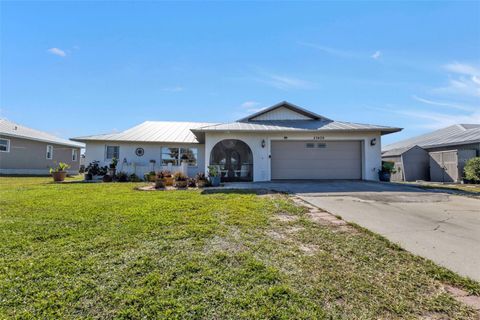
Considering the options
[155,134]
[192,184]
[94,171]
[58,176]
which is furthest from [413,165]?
[58,176]

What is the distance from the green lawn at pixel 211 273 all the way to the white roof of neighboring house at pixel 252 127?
8.31m

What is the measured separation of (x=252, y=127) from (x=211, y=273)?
1001 centimetres

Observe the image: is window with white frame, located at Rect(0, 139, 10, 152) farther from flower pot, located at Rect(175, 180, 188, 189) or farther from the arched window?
flower pot, located at Rect(175, 180, 188, 189)

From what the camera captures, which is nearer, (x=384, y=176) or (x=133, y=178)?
(x=384, y=176)

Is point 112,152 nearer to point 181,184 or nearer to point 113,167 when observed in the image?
point 113,167

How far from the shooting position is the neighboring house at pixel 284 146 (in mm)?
12028

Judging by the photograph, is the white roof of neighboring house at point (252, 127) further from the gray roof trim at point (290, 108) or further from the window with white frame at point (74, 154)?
the window with white frame at point (74, 154)

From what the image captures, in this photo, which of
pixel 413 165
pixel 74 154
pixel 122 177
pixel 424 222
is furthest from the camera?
pixel 74 154

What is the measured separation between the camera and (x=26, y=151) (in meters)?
18.6

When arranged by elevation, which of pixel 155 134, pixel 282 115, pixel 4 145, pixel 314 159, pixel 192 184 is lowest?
pixel 192 184

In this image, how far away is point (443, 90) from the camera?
14.3 m

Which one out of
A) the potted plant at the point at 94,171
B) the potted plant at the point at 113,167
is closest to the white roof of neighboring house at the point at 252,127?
the potted plant at the point at 113,167

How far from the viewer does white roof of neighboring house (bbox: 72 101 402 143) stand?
11.7m

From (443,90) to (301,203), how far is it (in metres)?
15.0
